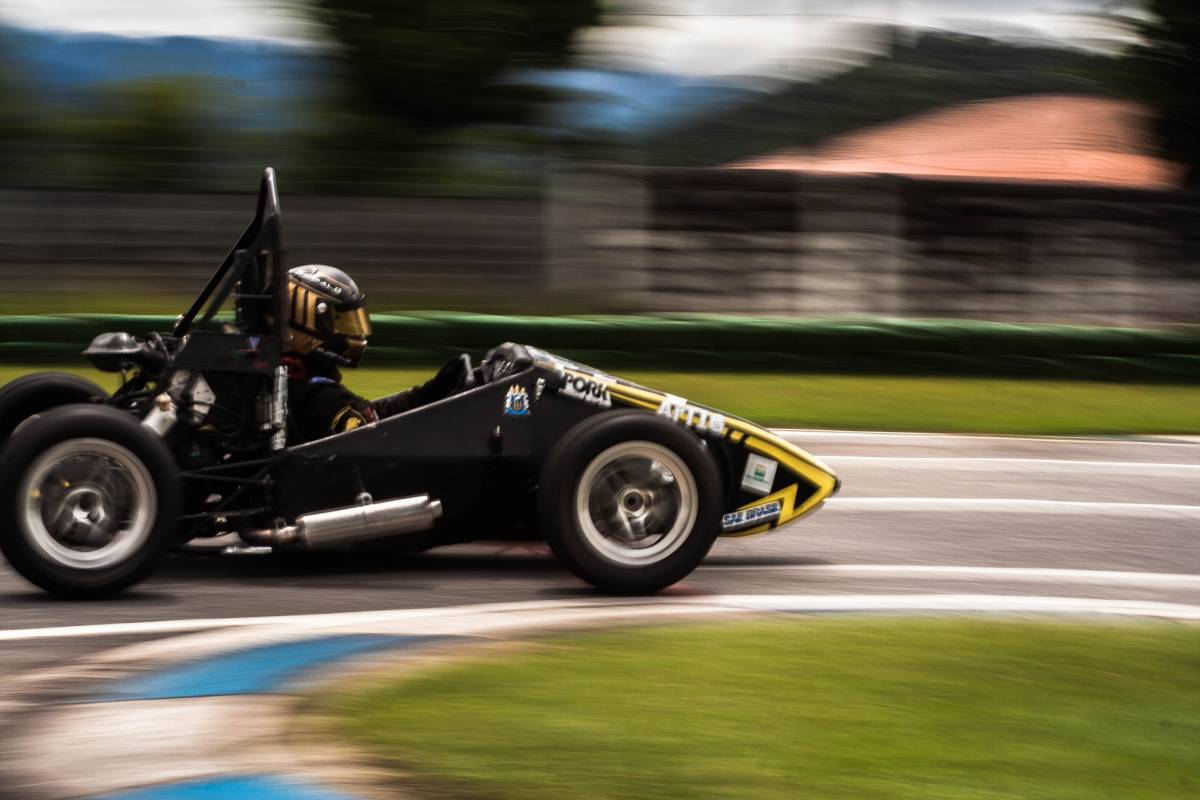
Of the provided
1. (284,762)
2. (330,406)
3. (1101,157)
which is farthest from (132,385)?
(1101,157)

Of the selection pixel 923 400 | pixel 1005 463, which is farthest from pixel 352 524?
pixel 923 400

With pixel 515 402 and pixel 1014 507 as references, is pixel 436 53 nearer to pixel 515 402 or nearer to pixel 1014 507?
pixel 1014 507

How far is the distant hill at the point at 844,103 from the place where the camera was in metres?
18.2

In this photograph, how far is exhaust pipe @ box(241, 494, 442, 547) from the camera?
572 centimetres

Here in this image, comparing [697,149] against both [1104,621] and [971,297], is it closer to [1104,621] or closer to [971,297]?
[971,297]

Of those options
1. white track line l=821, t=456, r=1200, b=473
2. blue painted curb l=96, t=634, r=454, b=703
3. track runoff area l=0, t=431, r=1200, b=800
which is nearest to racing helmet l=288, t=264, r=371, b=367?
track runoff area l=0, t=431, r=1200, b=800

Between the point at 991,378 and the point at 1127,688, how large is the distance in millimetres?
11110

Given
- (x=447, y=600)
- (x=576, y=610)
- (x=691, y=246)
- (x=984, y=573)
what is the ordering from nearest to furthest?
(x=576, y=610) < (x=447, y=600) < (x=984, y=573) < (x=691, y=246)

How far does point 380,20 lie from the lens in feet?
64.5

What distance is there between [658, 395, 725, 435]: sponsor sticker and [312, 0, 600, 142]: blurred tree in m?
14.1

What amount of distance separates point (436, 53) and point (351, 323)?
45.8 ft

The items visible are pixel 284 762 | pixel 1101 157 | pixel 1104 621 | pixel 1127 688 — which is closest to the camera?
pixel 284 762

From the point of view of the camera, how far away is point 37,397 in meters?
6.48

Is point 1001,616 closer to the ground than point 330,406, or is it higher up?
closer to the ground
